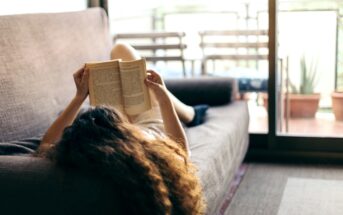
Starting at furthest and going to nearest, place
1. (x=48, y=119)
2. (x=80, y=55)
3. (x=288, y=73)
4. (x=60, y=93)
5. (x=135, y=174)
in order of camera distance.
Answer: (x=288, y=73), (x=80, y=55), (x=60, y=93), (x=48, y=119), (x=135, y=174)

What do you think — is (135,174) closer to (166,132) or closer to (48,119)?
(166,132)

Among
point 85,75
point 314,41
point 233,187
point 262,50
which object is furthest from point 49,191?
point 314,41

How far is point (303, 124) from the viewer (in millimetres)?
3400

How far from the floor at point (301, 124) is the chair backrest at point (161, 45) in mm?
547

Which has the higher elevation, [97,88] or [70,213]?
[97,88]

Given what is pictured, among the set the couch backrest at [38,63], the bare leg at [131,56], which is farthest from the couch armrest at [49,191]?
the bare leg at [131,56]

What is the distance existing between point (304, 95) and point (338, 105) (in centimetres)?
22

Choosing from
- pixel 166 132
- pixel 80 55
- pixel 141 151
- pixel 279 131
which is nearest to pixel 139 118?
pixel 166 132

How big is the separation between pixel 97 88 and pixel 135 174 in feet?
2.44

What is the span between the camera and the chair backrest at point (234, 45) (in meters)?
3.38

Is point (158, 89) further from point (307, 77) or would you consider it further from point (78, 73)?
point (307, 77)

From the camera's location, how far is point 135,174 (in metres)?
1.32

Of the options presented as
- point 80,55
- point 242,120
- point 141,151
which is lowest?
point 242,120

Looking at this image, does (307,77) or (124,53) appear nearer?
(124,53)
